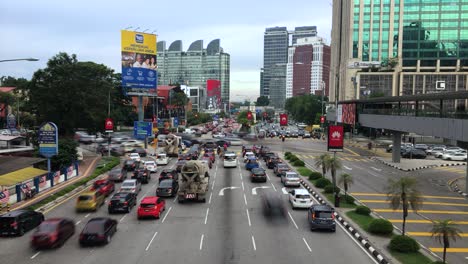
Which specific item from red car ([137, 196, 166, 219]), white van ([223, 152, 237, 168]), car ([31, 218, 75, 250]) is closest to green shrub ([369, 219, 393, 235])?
red car ([137, 196, 166, 219])

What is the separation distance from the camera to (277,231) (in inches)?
957

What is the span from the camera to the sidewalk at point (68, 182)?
31156 millimetres

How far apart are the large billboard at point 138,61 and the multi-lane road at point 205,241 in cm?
3990

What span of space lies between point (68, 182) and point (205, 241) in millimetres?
24691

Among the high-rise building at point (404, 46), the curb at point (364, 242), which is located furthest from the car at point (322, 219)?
the high-rise building at point (404, 46)

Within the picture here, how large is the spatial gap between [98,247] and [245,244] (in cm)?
767

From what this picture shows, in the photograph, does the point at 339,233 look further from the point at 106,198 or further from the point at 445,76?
the point at 445,76

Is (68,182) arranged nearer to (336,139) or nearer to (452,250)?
(336,139)

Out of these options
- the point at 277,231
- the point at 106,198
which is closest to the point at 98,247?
the point at 277,231

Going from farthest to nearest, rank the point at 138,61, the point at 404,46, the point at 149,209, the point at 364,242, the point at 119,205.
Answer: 1. the point at 404,46
2. the point at 138,61
3. the point at 119,205
4. the point at 149,209
5. the point at 364,242

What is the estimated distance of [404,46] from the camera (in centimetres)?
12938

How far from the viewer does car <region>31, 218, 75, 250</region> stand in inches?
804

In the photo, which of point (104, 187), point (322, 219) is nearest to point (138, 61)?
point (104, 187)

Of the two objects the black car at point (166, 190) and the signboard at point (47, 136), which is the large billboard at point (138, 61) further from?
the black car at point (166, 190)
